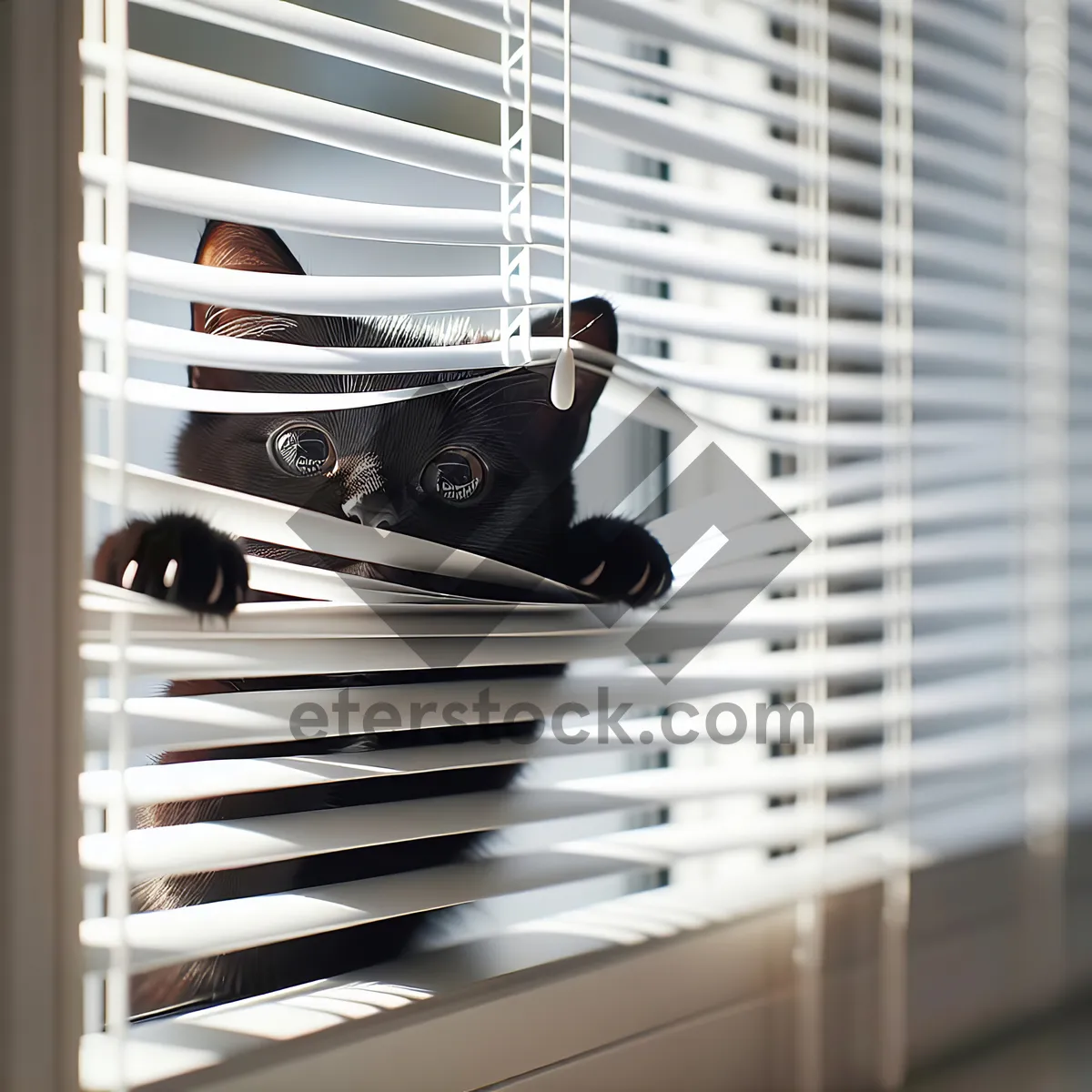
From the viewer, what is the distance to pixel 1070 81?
1.07m

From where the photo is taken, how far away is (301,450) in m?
0.64

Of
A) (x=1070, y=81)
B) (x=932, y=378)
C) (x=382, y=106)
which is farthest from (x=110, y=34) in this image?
(x=1070, y=81)

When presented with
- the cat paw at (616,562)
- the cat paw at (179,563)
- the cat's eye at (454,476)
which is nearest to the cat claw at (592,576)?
the cat paw at (616,562)

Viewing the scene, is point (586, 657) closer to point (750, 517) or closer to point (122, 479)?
point (750, 517)

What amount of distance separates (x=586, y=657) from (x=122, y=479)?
33 centimetres

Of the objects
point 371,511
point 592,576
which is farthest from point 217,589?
point 592,576

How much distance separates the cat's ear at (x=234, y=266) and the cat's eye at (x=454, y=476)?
146 mm

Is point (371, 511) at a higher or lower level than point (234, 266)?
lower

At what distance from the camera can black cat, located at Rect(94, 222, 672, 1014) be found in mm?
563

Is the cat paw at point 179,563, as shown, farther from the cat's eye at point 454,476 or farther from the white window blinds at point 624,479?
the cat's eye at point 454,476

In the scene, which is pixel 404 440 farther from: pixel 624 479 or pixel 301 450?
pixel 624 479

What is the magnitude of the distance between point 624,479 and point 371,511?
9.7 inches

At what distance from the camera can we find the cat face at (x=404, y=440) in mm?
599

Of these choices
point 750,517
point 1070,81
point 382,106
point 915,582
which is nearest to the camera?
point 382,106
